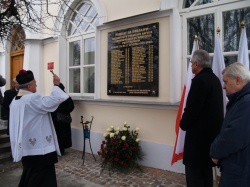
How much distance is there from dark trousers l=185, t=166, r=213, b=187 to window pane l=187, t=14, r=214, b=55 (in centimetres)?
227

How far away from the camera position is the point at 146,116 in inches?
189

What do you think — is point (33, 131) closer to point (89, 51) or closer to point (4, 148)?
point (4, 148)

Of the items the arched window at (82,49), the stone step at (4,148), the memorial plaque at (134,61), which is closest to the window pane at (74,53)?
the arched window at (82,49)

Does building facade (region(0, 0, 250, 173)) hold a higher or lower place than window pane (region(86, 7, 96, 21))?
lower

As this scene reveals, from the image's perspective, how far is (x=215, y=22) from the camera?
4.16 meters

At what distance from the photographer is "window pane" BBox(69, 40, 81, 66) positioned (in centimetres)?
656

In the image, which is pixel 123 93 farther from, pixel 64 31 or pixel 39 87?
pixel 39 87

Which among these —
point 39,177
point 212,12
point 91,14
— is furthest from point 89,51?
point 39,177

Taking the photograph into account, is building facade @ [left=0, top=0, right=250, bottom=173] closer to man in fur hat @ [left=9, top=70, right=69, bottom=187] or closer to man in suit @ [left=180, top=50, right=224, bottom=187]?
man in suit @ [left=180, top=50, right=224, bottom=187]

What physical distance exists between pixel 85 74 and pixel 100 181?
2986mm

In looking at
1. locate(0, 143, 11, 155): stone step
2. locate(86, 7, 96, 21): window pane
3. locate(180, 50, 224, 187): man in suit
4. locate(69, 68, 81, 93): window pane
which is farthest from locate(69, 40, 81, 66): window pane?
locate(180, 50, 224, 187): man in suit

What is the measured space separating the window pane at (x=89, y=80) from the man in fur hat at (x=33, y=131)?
3.11 m

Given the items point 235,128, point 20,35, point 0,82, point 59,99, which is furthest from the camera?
point 20,35

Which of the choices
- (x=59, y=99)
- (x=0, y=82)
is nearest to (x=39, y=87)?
(x=0, y=82)
